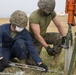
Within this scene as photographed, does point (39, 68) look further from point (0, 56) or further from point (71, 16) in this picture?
point (71, 16)

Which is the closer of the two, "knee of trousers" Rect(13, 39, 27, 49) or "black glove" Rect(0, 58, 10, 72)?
"black glove" Rect(0, 58, 10, 72)

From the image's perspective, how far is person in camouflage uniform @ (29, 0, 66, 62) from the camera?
5.88 m

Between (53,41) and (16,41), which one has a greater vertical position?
(16,41)

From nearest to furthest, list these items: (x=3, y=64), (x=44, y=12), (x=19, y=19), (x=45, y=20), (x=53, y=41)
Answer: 1. (x=3, y=64)
2. (x=19, y=19)
3. (x=44, y=12)
4. (x=45, y=20)
5. (x=53, y=41)

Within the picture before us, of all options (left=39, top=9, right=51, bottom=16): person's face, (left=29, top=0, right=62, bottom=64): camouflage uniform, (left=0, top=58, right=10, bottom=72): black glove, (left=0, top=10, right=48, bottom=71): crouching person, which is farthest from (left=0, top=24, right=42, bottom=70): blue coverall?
(left=39, top=9, right=51, bottom=16): person's face

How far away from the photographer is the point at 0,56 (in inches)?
220

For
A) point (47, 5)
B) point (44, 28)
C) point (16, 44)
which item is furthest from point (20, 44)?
point (47, 5)

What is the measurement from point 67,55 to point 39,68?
0.54 metres

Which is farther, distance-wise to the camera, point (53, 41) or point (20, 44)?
point (53, 41)

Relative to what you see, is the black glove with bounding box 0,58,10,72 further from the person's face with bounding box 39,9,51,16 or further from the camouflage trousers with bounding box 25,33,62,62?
the person's face with bounding box 39,9,51,16

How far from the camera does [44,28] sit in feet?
20.5

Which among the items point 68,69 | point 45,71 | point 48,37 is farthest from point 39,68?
point 48,37

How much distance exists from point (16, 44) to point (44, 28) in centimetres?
71

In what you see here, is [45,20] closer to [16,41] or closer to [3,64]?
[16,41]
